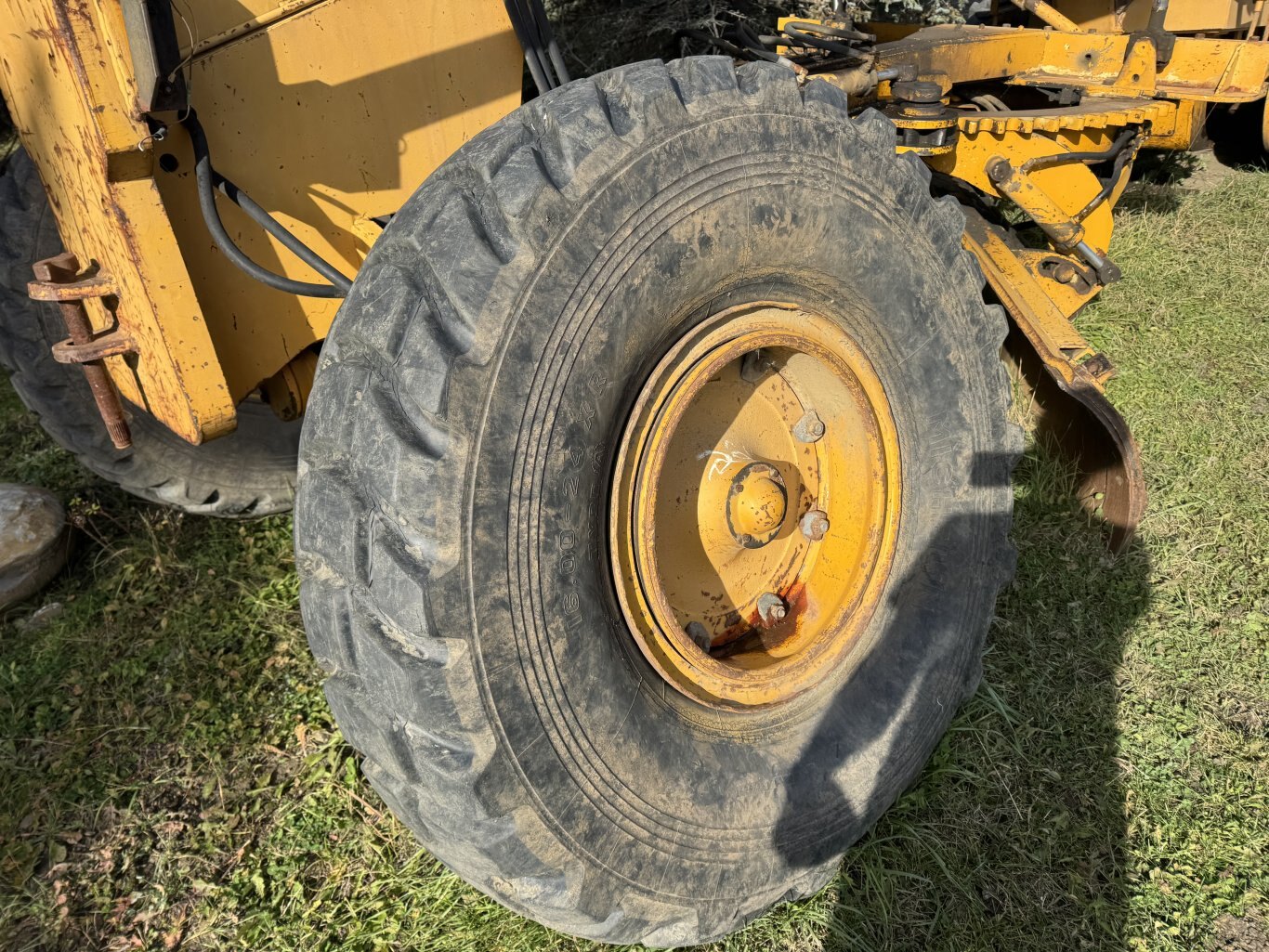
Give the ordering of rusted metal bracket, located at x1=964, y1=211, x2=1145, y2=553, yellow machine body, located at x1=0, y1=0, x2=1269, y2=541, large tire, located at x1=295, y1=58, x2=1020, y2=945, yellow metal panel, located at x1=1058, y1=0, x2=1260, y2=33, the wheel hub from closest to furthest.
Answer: large tire, located at x1=295, y1=58, x2=1020, y2=945 → yellow machine body, located at x1=0, y1=0, x2=1269, y2=541 → the wheel hub → rusted metal bracket, located at x1=964, y1=211, x2=1145, y2=553 → yellow metal panel, located at x1=1058, y1=0, x2=1260, y2=33

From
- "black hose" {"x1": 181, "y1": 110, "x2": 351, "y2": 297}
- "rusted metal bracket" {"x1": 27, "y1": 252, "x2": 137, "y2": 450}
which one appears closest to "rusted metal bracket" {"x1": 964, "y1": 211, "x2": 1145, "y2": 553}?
"black hose" {"x1": 181, "y1": 110, "x2": 351, "y2": 297}

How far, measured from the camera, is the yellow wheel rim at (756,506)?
1819 millimetres

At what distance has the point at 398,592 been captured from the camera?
1.47 meters

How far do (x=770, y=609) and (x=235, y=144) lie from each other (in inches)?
62.7

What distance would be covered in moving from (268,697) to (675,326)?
176 centimetres

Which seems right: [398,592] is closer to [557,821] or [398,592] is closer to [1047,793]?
[557,821]

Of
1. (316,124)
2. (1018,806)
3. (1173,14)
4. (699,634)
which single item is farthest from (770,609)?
(1173,14)

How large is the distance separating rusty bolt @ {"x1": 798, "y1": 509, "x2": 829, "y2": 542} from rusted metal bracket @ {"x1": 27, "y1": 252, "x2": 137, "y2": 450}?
5.15 feet

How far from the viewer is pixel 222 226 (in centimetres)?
185

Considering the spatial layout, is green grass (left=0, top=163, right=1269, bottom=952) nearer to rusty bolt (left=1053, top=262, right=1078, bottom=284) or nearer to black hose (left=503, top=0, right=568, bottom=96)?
rusty bolt (left=1053, top=262, right=1078, bottom=284)

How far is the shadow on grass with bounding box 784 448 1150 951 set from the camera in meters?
2.22

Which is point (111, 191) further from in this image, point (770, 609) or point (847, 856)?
A: point (847, 856)

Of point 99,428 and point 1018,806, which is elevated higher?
point 99,428

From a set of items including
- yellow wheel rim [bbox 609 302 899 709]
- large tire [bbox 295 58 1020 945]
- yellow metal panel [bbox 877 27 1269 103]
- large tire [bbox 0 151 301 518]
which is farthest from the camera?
yellow metal panel [bbox 877 27 1269 103]
